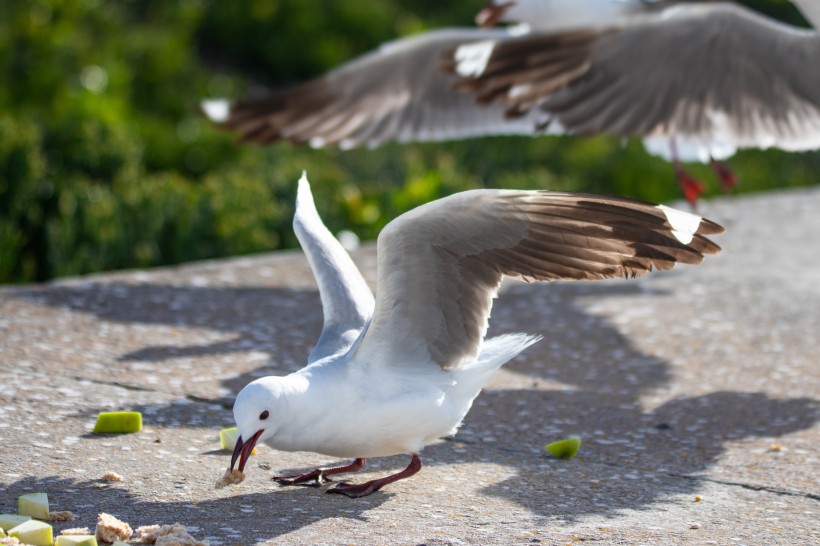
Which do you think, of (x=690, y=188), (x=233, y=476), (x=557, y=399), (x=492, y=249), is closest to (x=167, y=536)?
(x=233, y=476)

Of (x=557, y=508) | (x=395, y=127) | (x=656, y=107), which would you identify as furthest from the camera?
(x=395, y=127)

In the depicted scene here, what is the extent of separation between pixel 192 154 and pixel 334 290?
4.67 metres

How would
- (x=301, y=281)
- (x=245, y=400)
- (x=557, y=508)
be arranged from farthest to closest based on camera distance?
(x=301, y=281) → (x=557, y=508) → (x=245, y=400)

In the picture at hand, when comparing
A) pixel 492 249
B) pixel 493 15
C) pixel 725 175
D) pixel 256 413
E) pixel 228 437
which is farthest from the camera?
pixel 725 175

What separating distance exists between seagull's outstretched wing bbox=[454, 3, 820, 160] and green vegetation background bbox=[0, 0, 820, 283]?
5.76 ft

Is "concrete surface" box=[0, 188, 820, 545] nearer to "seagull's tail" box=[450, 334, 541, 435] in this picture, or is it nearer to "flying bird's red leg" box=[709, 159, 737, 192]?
"seagull's tail" box=[450, 334, 541, 435]

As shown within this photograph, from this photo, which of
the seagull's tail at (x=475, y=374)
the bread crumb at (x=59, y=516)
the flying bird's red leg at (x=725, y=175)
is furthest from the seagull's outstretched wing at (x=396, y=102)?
the bread crumb at (x=59, y=516)

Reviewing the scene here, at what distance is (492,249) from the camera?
119 inches

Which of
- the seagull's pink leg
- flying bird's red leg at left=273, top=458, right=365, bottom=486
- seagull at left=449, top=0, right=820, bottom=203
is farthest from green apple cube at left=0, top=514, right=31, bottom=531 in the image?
the seagull's pink leg

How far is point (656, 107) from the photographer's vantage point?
4844mm

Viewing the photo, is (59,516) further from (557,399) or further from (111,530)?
(557,399)

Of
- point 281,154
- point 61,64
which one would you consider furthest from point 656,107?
point 61,64

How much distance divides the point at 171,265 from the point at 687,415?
303cm

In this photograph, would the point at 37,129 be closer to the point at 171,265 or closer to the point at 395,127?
the point at 171,265
